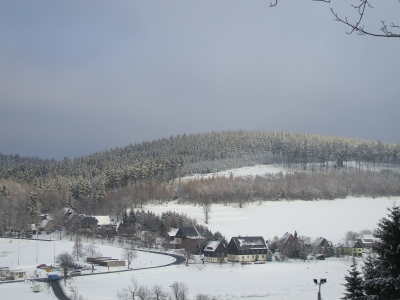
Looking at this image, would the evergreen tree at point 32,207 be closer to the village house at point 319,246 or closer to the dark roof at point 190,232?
the dark roof at point 190,232

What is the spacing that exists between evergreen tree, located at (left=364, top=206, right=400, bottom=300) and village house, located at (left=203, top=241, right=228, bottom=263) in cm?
3891

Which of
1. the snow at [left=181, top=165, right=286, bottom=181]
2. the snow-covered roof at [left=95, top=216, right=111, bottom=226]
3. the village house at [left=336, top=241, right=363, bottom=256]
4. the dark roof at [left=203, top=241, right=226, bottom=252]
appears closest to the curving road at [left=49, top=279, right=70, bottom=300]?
the dark roof at [left=203, top=241, right=226, bottom=252]

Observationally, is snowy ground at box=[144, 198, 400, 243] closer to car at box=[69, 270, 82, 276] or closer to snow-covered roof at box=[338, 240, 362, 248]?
snow-covered roof at box=[338, 240, 362, 248]

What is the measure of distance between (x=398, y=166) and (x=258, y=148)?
42851 millimetres

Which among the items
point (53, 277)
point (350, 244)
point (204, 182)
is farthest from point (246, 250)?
point (204, 182)

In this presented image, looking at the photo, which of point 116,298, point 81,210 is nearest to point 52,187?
point 81,210

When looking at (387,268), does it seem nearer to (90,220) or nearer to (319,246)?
(319,246)

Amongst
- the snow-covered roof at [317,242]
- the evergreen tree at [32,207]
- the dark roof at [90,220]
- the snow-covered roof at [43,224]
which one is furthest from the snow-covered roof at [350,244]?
the evergreen tree at [32,207]

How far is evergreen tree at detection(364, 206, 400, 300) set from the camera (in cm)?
1009

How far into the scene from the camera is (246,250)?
50.6 meters

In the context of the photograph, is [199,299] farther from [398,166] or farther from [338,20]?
[398,166]

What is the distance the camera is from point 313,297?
29188mm

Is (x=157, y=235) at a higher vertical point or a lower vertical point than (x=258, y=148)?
lower

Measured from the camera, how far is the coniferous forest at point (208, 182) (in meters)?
81.1
